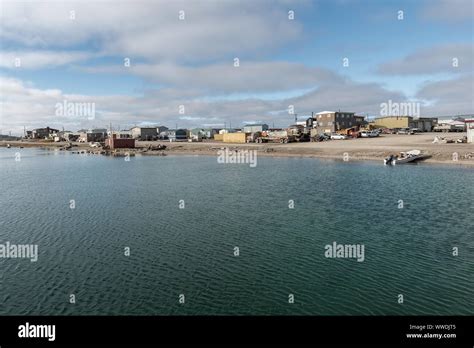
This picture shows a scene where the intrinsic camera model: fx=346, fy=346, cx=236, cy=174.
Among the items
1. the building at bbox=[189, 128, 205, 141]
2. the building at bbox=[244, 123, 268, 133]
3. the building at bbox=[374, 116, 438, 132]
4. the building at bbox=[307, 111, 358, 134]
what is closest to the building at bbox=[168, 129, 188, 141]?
the building at bbox=[189, 128, 205, 141]

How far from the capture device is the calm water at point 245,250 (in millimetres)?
17109

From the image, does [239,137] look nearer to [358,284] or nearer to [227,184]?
[227,184]

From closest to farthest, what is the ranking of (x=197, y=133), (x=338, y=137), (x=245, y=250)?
A: (x=245, y=250) < (x=338, y=137) < (x=197, y=133)

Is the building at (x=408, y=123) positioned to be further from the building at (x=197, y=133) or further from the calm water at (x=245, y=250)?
the calm water at (x=245, y=250)

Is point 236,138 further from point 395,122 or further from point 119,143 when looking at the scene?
point 395,122

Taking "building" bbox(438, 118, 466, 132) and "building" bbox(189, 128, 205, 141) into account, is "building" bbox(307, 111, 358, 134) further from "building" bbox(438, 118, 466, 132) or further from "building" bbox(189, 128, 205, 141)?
"building" bbox(189, 128, 205, 141)

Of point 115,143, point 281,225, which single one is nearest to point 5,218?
point 281,225

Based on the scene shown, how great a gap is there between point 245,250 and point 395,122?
13903 cm

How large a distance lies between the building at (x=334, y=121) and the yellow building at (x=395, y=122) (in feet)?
47.3

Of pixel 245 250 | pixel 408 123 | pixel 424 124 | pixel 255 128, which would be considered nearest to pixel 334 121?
A: pixel 408 123

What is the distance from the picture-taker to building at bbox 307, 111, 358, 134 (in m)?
133

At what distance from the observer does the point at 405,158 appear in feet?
218

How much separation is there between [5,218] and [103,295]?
23.8m

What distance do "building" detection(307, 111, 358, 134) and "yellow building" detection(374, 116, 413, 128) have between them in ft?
A: 47.3
